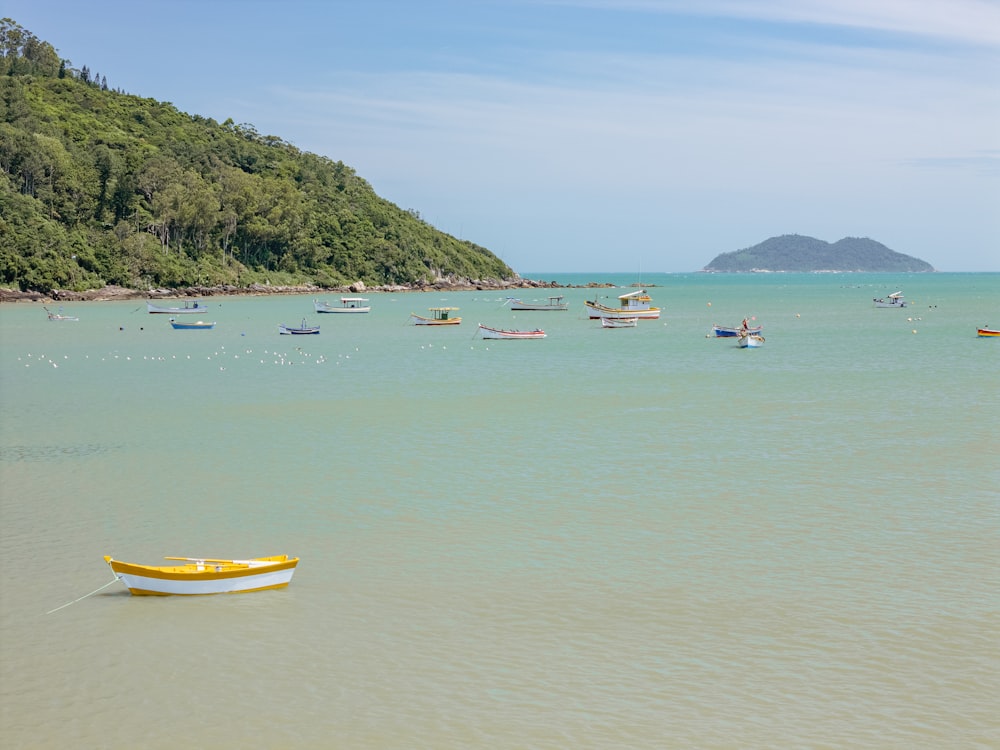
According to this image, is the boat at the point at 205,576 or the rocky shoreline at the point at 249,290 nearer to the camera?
the boat at the point at 205,576

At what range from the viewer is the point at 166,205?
126 meters

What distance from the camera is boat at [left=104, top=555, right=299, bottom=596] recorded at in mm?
12453

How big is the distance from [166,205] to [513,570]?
122757 millimetres

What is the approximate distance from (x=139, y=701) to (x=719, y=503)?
10505 mm

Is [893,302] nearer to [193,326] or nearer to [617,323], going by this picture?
[617,323]

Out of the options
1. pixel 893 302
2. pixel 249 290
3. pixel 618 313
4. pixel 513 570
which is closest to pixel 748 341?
pixel 618 313

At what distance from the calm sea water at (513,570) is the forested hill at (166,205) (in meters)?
Answer: 89.9

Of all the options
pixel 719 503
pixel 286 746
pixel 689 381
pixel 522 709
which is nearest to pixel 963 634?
pixel 522 709

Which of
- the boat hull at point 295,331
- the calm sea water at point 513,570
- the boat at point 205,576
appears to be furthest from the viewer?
the boat hull at point 295,331

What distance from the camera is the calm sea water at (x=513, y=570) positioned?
375 inches

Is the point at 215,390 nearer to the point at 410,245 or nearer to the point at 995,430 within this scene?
the point at 995,430

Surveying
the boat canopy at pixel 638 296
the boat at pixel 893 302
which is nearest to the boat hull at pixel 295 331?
the boat canopy at pixel 638 296

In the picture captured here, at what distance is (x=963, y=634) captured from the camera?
440 inches

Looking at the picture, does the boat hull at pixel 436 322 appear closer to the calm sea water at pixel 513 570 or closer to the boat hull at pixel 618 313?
the boat hull at pixel 618 313
